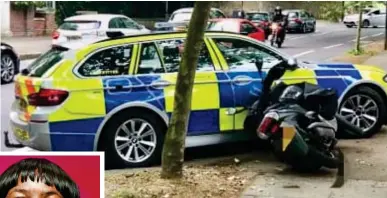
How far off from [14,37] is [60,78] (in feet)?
77.6

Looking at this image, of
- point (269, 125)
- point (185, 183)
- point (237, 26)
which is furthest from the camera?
point (237, 26)

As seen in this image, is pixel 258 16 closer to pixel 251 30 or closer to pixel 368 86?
pixel 251 30

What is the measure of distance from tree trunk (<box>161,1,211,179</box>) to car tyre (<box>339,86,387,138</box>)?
272cm

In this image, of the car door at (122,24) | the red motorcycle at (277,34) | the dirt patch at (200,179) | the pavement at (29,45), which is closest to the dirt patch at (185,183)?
the dirt patch at (200,179)

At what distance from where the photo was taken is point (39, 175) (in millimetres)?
2828

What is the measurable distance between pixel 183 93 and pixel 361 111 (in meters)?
2.99

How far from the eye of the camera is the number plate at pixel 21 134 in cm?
725

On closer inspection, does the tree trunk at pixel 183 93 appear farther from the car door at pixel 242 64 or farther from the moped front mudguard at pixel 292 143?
the car door at pixel 242 64

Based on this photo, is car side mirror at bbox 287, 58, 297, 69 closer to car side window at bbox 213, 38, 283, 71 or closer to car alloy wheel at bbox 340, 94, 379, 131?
car side window at bbox 213, 38, 283, 71

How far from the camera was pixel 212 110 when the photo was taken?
750 centimetres

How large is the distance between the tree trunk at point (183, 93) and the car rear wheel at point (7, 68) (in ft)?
32.1

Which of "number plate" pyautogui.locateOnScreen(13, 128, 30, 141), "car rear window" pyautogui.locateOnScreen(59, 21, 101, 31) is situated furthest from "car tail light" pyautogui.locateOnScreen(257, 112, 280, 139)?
"car rear window" pyautogui.locateOnScreen(59, 21, 101, 31)

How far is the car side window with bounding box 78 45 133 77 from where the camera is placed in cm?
728

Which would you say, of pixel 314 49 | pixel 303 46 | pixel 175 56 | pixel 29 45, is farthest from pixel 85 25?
pixel 175 56
